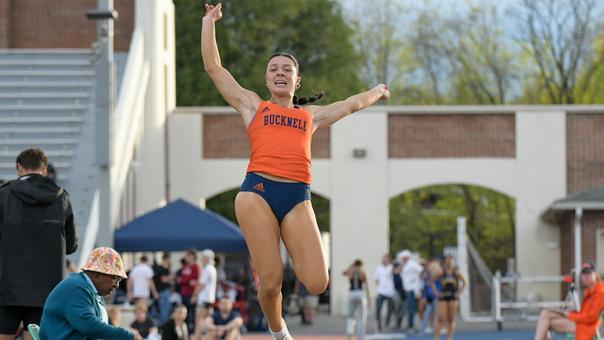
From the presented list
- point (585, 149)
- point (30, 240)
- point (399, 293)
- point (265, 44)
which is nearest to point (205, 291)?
point (399, 293)

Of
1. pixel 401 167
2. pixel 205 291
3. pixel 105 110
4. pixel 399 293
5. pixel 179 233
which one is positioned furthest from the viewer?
pixel 401 167

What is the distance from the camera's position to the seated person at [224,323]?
2567 cm

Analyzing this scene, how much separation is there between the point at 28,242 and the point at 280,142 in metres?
2.82

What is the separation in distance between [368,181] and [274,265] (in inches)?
1344

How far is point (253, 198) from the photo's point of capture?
10.6 metres

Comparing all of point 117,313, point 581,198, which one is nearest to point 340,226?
point 581,198

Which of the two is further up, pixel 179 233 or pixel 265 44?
pixel 265 44

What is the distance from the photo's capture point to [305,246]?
10664mm

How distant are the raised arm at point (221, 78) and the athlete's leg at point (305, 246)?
755 mm

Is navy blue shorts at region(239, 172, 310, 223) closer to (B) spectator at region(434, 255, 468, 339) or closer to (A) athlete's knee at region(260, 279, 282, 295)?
(A) athlete's knee at region(260, 279, 282, 295)

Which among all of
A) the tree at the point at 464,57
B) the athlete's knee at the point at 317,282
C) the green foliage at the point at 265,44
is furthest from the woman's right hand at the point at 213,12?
the tree at the point at 464,57

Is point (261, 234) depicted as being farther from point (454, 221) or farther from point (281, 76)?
point (454, 221)

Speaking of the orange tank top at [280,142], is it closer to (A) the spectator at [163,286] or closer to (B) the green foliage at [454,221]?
(A) the spectator at [163,286]

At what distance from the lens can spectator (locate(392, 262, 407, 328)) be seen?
36.4 m
